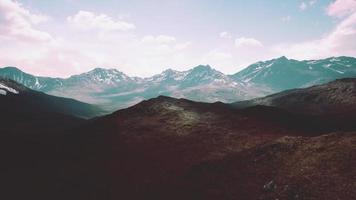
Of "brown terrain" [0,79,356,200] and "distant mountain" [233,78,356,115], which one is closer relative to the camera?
"brown terrain" [0,79,356,200]

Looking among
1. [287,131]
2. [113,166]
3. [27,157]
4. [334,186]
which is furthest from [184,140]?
[334,186]

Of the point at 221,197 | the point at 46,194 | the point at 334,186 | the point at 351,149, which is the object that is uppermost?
the point at 351,149

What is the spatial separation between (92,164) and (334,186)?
1091 inches

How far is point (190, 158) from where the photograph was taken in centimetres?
3794

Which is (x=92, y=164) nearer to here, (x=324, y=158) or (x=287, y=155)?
(x=287, y=155)

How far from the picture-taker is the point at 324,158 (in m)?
26.7

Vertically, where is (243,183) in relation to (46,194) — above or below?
above

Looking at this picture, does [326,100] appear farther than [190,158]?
Yes

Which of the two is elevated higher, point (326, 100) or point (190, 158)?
point (326, 100)

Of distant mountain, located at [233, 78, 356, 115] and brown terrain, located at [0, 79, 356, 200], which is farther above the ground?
distant mountain, located at [233, 78, 356, 115]

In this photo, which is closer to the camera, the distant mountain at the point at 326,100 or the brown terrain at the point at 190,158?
the brown terrain at the point at 190,158

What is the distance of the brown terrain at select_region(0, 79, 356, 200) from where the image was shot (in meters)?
25.3

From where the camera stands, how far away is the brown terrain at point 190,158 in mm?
25312

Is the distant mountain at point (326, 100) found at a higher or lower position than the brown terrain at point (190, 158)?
higher
